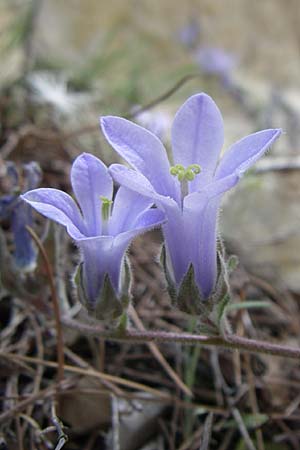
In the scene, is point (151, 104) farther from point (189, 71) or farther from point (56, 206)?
point (189, 71)

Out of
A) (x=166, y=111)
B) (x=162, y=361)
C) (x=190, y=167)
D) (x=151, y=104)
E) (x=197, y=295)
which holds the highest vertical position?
(x=166, y=111)

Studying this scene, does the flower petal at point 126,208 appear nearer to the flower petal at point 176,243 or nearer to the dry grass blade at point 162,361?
the flower petal at point 176,243

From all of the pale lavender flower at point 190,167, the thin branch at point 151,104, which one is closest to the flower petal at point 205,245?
the pale lavender flower at point 190,167

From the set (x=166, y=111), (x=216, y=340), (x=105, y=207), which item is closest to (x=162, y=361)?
→ (x=216, y=340)

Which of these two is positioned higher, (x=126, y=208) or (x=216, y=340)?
(x=126, y=208)

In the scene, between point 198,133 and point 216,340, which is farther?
point 216,340

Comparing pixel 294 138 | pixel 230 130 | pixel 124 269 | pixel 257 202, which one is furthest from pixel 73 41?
pixel 124 269

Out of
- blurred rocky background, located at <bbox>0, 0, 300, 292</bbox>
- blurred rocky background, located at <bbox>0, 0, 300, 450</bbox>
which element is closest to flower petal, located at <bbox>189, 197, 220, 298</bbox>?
blurred rocky background, located at <bbox>0, 0, 300, 450</bbox>
